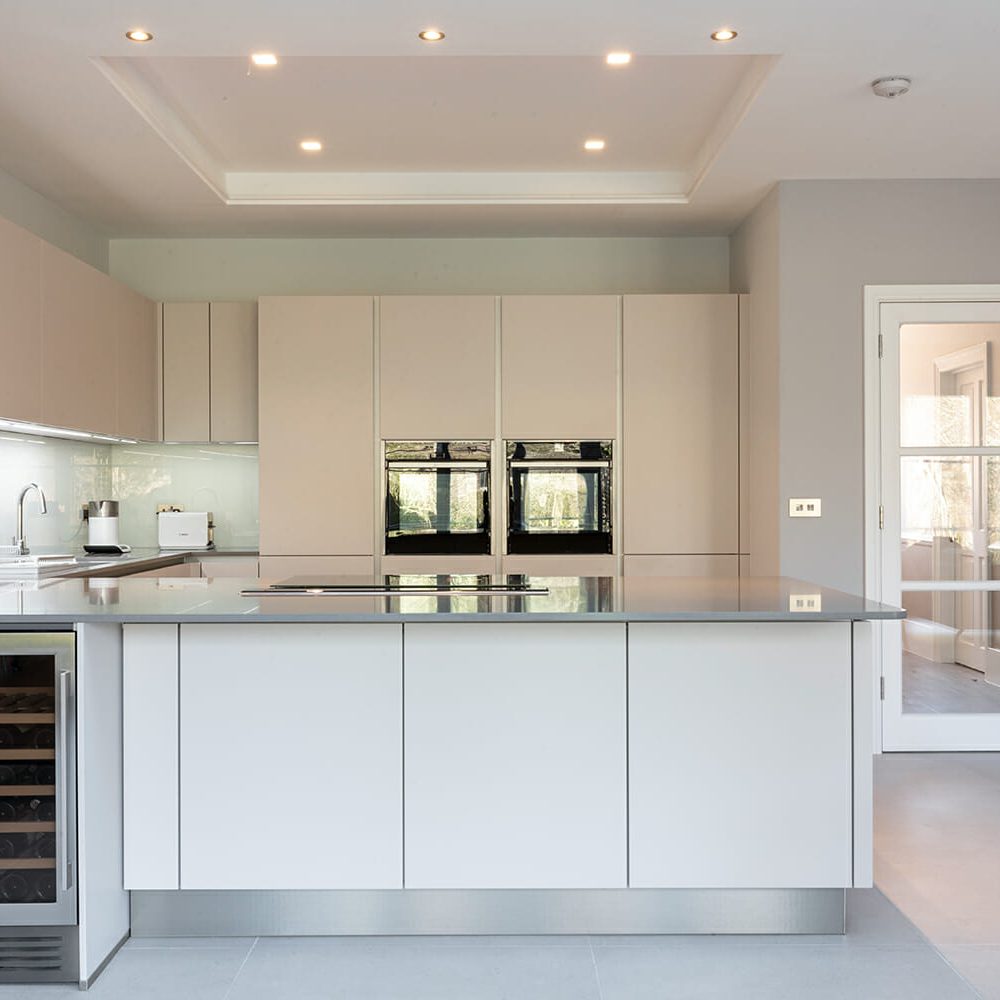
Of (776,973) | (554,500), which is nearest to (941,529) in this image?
(554,500)

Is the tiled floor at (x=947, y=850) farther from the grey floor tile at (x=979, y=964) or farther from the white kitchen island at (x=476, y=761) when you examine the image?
the white kitchen island at (x=476, y=761)

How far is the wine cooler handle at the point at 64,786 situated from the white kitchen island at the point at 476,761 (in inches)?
8.0

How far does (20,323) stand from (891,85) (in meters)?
3.24

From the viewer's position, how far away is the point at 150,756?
2436mm

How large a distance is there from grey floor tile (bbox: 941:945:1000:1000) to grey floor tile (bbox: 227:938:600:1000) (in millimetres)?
889

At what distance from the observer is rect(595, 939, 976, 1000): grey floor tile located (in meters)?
2.20

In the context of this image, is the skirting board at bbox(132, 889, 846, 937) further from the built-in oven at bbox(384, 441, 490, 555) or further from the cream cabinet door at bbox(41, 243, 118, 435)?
the built-in oven at bbox(384, 441, 490, 555)

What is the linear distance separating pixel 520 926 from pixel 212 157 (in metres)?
3.46

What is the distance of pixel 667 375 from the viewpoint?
4.76m

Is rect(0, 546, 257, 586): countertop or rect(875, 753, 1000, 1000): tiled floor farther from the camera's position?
rect(0, 546, 257, 586): countertop

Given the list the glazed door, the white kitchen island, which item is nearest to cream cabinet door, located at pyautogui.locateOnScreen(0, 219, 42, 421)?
the white kitchen island

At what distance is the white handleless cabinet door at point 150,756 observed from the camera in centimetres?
243

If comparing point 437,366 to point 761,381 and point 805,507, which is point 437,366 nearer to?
point 761,381

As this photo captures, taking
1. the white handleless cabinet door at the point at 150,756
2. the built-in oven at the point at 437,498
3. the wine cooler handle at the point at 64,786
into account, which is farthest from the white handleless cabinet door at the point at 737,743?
the built-in oven at the point at 437,498
